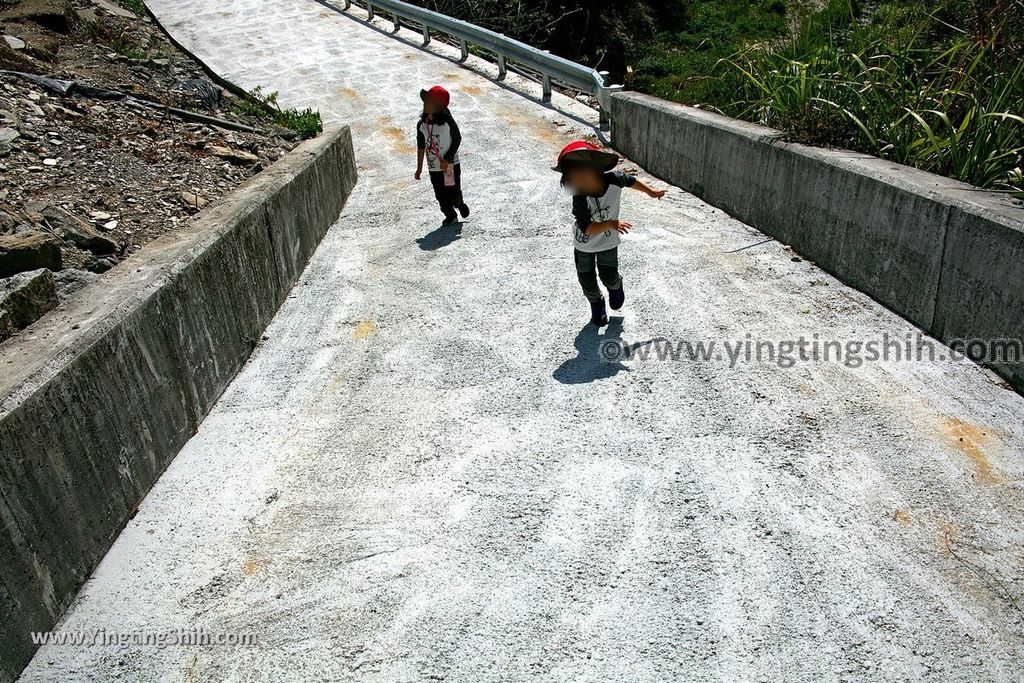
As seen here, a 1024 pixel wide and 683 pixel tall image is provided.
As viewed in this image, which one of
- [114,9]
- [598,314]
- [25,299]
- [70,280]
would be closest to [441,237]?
[598,314]

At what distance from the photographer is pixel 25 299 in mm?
4293

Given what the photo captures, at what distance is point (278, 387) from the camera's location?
566 cm

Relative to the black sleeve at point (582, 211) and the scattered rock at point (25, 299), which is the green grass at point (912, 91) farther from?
the scattered rock at point (25, 299)

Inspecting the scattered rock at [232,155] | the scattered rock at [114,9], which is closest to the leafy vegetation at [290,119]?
the scattered rock at [232,155]

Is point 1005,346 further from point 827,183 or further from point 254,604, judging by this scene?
point 254,604

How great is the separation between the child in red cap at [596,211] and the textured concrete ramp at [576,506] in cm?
35

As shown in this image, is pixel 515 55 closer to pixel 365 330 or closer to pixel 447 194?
pixel 447 194

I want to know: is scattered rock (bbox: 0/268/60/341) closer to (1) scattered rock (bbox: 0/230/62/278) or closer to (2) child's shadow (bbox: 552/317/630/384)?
(1) scattered rock (bbox: 0/230/62/278)

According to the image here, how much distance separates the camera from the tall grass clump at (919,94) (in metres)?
A: 5.75

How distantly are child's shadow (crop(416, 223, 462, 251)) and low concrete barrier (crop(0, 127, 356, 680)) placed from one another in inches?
79.3

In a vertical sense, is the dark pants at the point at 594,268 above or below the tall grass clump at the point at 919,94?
below

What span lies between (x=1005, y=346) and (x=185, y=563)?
15.6 ft

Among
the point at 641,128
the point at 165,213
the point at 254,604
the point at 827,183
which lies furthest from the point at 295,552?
the point at 641,128

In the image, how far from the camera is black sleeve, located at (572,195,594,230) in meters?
5.69
